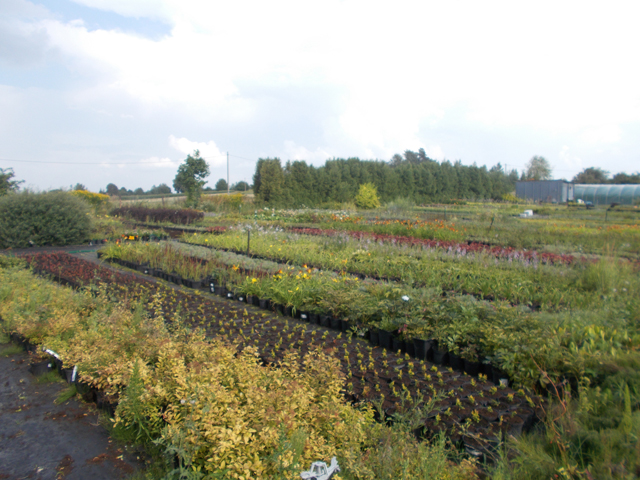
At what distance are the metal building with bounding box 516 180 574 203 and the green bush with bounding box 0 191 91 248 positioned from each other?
115 ft

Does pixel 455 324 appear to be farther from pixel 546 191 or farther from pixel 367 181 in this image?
pixel 546 191

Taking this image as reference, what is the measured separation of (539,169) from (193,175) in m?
57.3

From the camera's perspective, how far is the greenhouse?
32344 millimetres

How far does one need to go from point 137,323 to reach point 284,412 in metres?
2.50

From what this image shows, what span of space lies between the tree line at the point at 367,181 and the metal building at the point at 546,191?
166cm

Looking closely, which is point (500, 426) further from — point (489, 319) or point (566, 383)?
point (489, 319)

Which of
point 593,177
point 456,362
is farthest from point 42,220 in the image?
point 593,177

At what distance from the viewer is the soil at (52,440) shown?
8.05 feet

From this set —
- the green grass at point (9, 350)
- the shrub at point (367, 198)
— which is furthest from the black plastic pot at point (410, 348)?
the shrub at point (367, 198)

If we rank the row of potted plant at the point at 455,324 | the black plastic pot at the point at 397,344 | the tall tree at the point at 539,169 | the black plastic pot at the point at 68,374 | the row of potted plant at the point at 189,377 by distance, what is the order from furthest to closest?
the tall tree at the point at 539,169
the black plastic pot at the point at 397,344
the black plastic pot at the point at 68,374
the row of potted plant at the point at 455,324
the row of potted plant at the point at 189,377

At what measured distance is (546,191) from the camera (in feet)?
125

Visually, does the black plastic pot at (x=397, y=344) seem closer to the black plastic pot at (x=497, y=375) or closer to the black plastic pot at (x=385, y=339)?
the black plastic pot at (x=385, y=339)

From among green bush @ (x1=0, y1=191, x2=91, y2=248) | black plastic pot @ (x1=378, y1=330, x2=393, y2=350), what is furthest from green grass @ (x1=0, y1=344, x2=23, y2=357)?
green bush @ (x1=0, y1=191, x2=91, y2=248)

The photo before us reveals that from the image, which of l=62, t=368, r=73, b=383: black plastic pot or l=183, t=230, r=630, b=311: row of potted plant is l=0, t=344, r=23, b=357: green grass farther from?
l=183, t=230, r=630, b=311: row of potted plant
